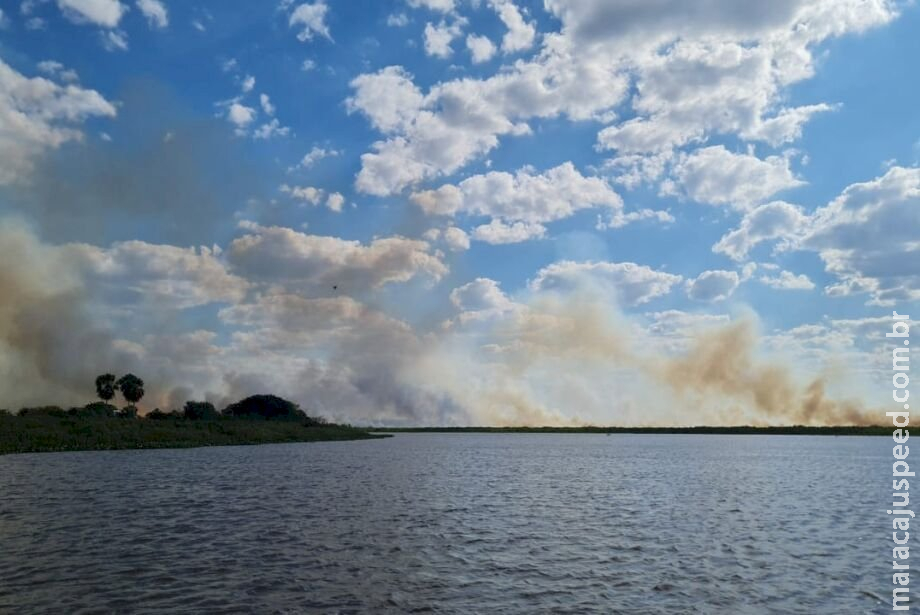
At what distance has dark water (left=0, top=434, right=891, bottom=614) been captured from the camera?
28047 millimetres

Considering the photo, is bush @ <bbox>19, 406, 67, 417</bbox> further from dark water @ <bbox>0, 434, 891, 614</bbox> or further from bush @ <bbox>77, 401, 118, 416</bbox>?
dark water @ <bbox>0, 434, 891, 614</bbox>

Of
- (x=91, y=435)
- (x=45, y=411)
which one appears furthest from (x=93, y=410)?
(x=91, y=435)

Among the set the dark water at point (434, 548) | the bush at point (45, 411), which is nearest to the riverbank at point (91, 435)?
the bush at point (45, 411)

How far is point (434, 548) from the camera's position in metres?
38.9

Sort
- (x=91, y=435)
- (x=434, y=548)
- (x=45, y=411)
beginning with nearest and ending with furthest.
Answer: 1. (x=434, y=548)
2. (x=91, y=435)
3. (x=45, y=411)

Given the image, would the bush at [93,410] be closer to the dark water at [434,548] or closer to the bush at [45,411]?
the bush at [45,411]

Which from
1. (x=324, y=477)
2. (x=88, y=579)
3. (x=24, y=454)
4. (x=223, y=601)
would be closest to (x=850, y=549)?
(x=223, y=601)

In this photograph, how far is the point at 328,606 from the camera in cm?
2677

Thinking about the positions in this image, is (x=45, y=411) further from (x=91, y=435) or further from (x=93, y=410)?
(x=91, y=435)

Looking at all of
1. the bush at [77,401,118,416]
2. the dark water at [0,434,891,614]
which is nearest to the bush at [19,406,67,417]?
the bush at [77,401,118,416]

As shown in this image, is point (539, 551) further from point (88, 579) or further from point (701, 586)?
point (88, 579)

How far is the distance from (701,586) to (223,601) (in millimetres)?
20814

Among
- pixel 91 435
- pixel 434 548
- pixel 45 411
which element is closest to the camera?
pixel 434 548

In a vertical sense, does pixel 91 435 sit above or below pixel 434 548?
above
